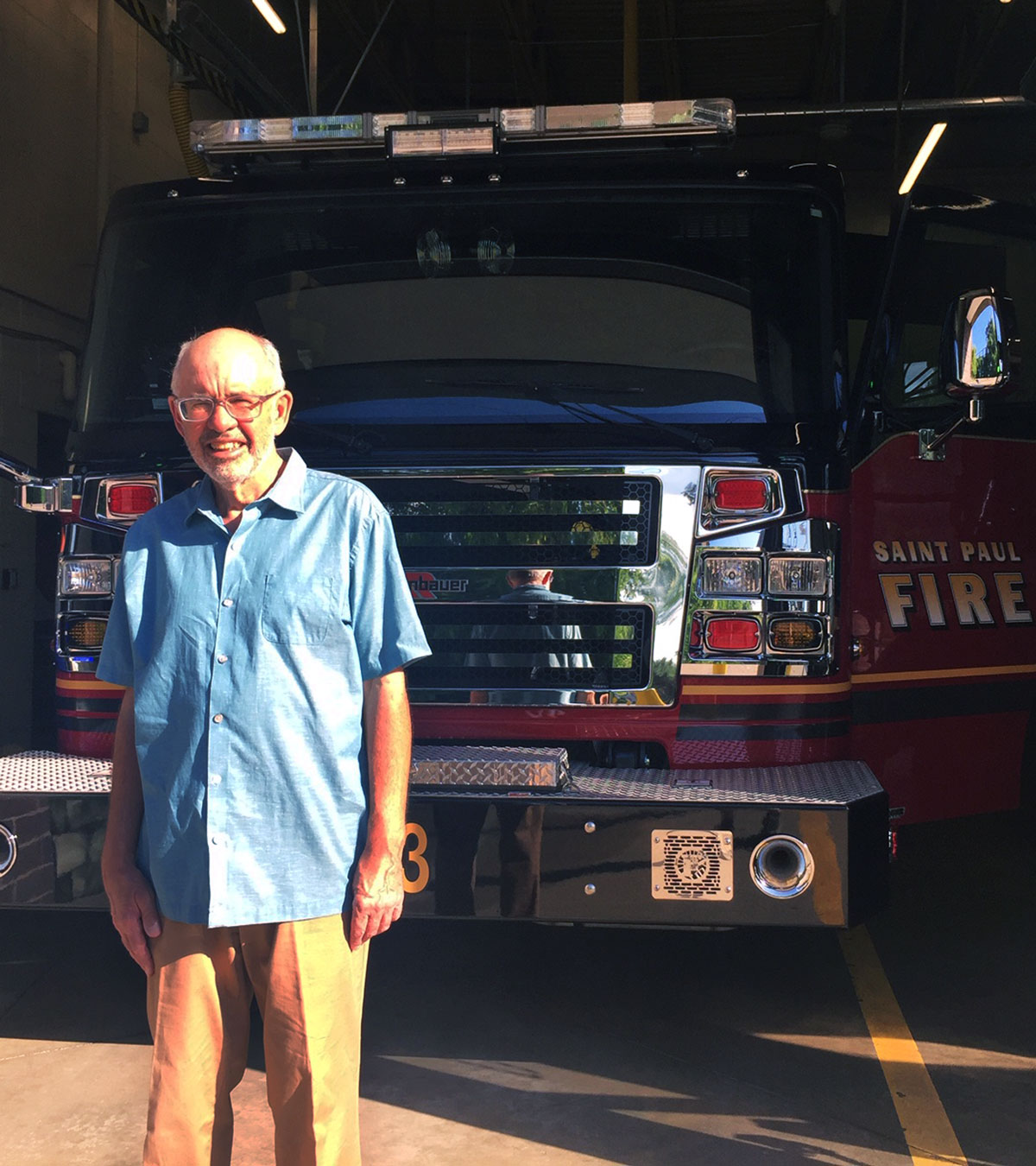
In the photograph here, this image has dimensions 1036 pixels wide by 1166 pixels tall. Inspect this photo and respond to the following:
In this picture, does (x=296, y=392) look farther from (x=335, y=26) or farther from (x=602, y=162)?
(x=335, y=26)

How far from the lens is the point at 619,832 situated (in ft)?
12.2

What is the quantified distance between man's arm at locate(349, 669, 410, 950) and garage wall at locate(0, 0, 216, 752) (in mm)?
6346

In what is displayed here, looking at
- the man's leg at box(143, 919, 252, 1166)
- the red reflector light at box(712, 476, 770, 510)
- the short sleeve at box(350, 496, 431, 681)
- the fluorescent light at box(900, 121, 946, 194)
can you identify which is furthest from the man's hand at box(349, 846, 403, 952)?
the fluorescent light at box(900, 121, 946, 194)

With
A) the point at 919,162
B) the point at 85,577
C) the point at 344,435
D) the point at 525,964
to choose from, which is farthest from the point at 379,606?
the point at 919,162

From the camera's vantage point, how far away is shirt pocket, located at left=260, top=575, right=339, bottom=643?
8.55 feet

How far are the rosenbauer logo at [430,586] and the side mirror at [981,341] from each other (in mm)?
1594

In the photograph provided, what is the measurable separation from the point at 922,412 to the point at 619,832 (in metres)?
1.87

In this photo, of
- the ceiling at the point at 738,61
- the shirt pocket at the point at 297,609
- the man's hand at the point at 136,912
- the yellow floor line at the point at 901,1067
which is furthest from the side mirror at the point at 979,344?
the ceiling at the point at 738,61

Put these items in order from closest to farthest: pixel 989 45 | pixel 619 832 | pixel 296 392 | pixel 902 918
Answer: pixel 619 832 < pixel 296 392 < pixel 902 918 < pixel 989 45

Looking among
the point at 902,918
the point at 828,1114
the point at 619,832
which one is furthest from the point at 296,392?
the point at 902,918

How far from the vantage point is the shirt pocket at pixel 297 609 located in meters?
2.61

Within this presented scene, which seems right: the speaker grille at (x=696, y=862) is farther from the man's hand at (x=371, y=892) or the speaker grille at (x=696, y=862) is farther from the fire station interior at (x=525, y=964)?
the man's hand at (x=371, y=892)

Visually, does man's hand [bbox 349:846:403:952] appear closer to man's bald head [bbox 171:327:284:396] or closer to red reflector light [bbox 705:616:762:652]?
man's bald head [bbox 171:327:284:396]

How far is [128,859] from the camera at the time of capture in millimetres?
2758
